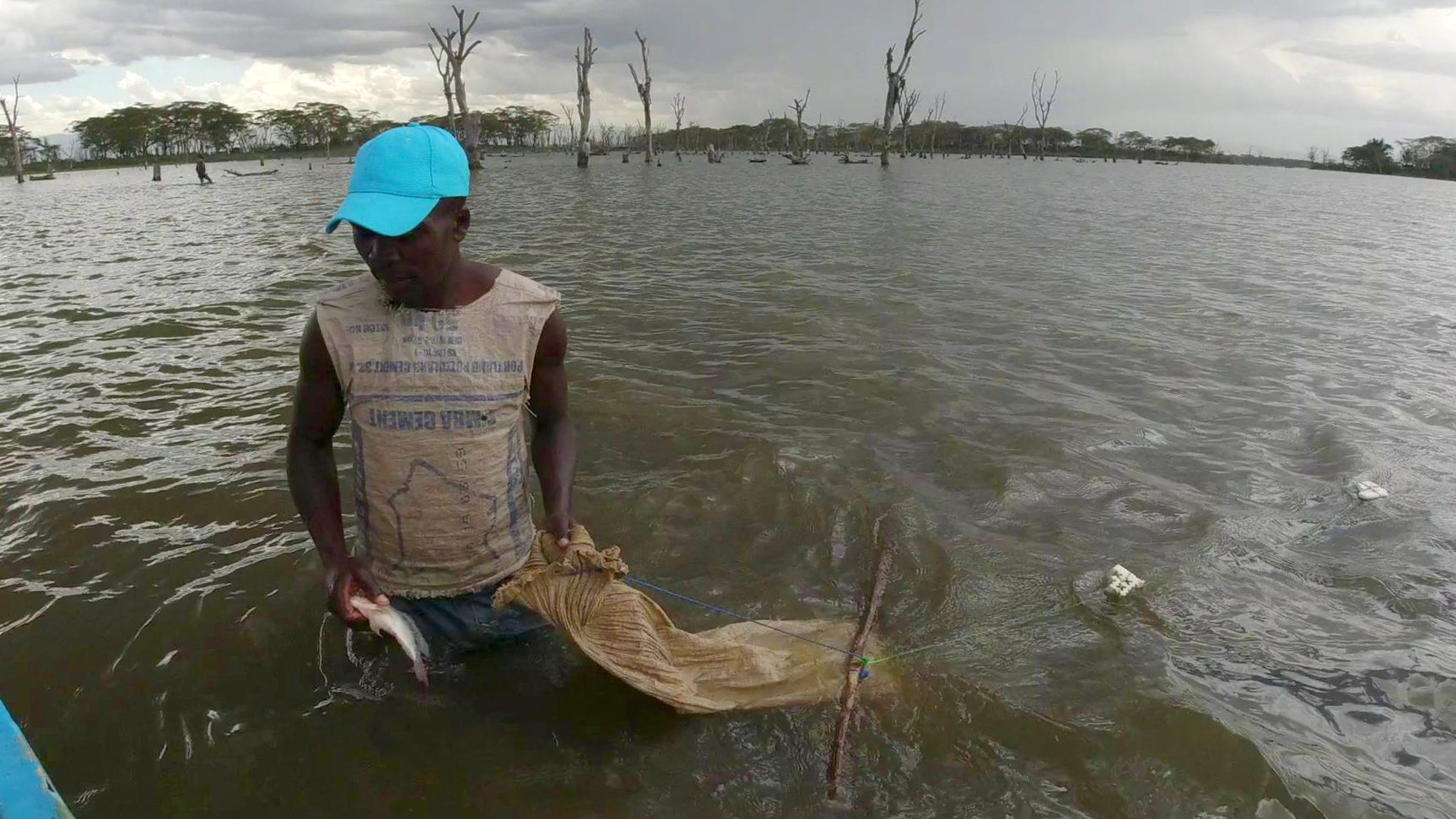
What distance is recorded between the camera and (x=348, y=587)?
206 cm

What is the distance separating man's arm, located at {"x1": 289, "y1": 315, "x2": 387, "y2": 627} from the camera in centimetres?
202

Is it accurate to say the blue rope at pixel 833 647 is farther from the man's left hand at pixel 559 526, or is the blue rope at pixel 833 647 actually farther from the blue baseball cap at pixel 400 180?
the blue baseball cap at pixel 400 180

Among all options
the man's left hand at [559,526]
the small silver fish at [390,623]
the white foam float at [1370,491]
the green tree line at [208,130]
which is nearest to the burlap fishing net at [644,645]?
the man's left hand at [559,526]

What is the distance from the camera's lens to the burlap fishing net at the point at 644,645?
2.19m

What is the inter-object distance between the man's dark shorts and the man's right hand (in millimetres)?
193

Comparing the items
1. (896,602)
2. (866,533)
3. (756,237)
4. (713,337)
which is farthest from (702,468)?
(756,237)

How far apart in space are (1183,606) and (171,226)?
1977 centimetres

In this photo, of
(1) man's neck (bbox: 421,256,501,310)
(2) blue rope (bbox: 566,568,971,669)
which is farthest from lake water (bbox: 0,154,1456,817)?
(1) man's neck (bbox: 421,256,501,310)

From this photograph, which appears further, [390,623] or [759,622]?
[759,622]

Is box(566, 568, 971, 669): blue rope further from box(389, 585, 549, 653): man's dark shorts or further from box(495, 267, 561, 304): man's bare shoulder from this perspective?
box(495, 267, 561, 304): man's bare shoulder

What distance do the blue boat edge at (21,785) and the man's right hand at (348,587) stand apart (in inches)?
26.1

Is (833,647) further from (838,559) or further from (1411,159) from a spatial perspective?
(1411,159)

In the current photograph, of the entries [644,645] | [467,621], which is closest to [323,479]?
[467,621]

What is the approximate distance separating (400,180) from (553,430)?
34.3 inches
